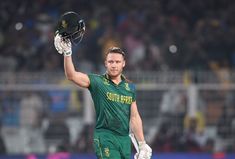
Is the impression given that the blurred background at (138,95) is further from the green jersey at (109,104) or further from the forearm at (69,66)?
the forearm at (69,66)

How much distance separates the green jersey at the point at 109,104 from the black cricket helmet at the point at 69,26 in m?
0.62

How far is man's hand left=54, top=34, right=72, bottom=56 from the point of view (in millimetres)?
8195

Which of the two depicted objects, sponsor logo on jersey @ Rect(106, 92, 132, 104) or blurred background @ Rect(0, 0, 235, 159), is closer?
sponsor logo on jersey @ Rect(106, 92, 132, 104)

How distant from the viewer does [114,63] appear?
8.70 meters

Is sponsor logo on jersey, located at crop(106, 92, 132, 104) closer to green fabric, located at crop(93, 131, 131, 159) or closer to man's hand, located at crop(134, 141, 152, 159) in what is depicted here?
green fabric, located at crop(93, 131, 131, 159)

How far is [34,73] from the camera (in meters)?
14.9

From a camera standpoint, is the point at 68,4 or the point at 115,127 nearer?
the point at 115,127

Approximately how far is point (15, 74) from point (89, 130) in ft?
5.65

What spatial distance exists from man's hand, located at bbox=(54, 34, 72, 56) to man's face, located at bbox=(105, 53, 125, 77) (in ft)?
1.98

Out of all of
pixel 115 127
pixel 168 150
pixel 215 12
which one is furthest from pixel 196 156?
pixel 115 127

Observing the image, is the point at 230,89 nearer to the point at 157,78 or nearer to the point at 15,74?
the point at 157,78

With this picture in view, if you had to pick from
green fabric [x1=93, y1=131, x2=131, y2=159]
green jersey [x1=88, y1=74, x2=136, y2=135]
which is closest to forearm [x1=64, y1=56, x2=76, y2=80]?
green jersey [x1=88, y1=74, x2=136, y2=135]

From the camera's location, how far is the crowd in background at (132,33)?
54.2 feet

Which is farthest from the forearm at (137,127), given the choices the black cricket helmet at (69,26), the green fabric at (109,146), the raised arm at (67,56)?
the black cricket helmet at (69,26)
